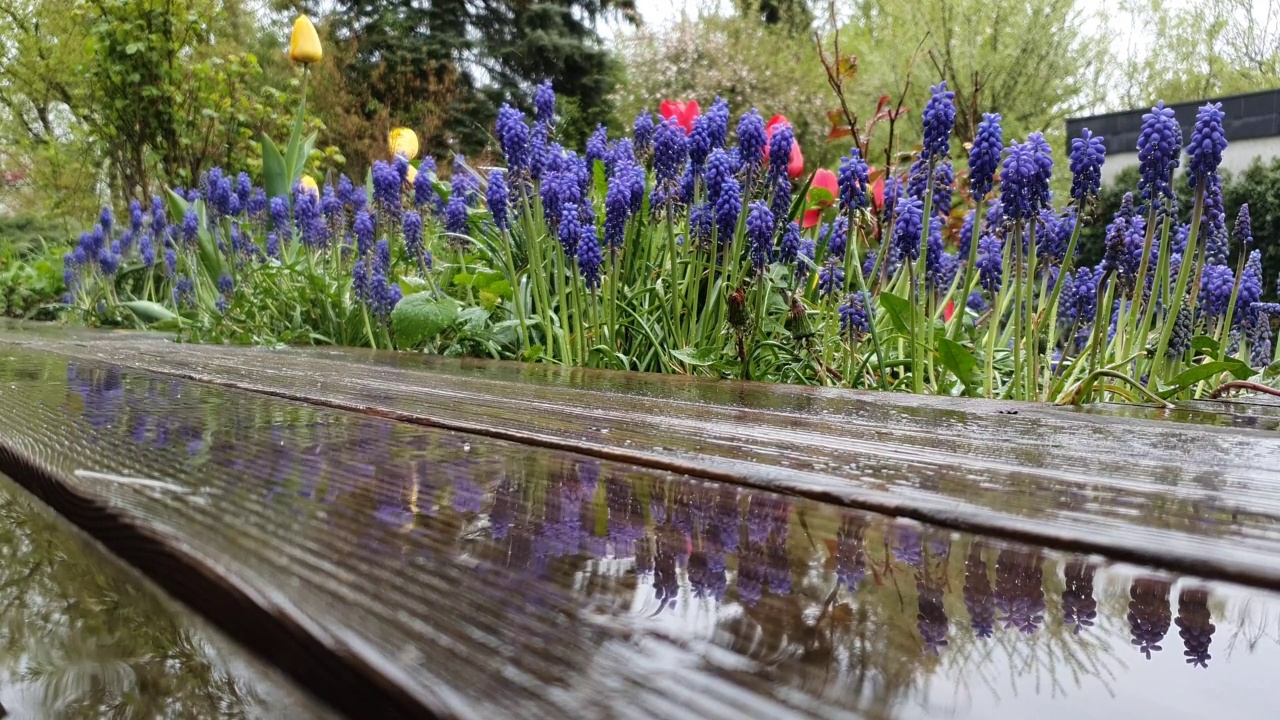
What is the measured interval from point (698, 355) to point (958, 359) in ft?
1.98

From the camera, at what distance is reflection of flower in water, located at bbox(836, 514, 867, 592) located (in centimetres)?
34

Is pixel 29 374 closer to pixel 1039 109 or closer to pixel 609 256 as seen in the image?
pixel 609 256

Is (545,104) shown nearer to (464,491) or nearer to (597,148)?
(597,148)

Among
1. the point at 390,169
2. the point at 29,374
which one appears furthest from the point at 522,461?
the point at 390,169

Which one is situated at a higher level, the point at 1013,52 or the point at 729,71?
the point at 1013,52

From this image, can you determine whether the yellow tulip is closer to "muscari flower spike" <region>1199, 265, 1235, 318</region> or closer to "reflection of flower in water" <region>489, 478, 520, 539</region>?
"muscari flower spike" <region>1199, 265, 1235, 318</region>

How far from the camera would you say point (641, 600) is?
32 centimetres

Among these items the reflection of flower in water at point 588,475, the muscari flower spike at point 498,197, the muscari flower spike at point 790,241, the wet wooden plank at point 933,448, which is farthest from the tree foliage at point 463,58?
the reflection of flower in water at point 588,475

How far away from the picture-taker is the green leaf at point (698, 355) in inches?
78.1

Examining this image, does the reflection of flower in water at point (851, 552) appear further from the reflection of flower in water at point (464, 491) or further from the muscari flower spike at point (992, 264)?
the muscari flower spike at point (992, 264)

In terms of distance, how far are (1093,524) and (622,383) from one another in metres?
1.07

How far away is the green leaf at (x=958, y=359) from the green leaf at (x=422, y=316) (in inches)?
52.4

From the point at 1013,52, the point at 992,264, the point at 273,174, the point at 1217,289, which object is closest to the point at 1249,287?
the point at 1217,289

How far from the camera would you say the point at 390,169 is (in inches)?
119
